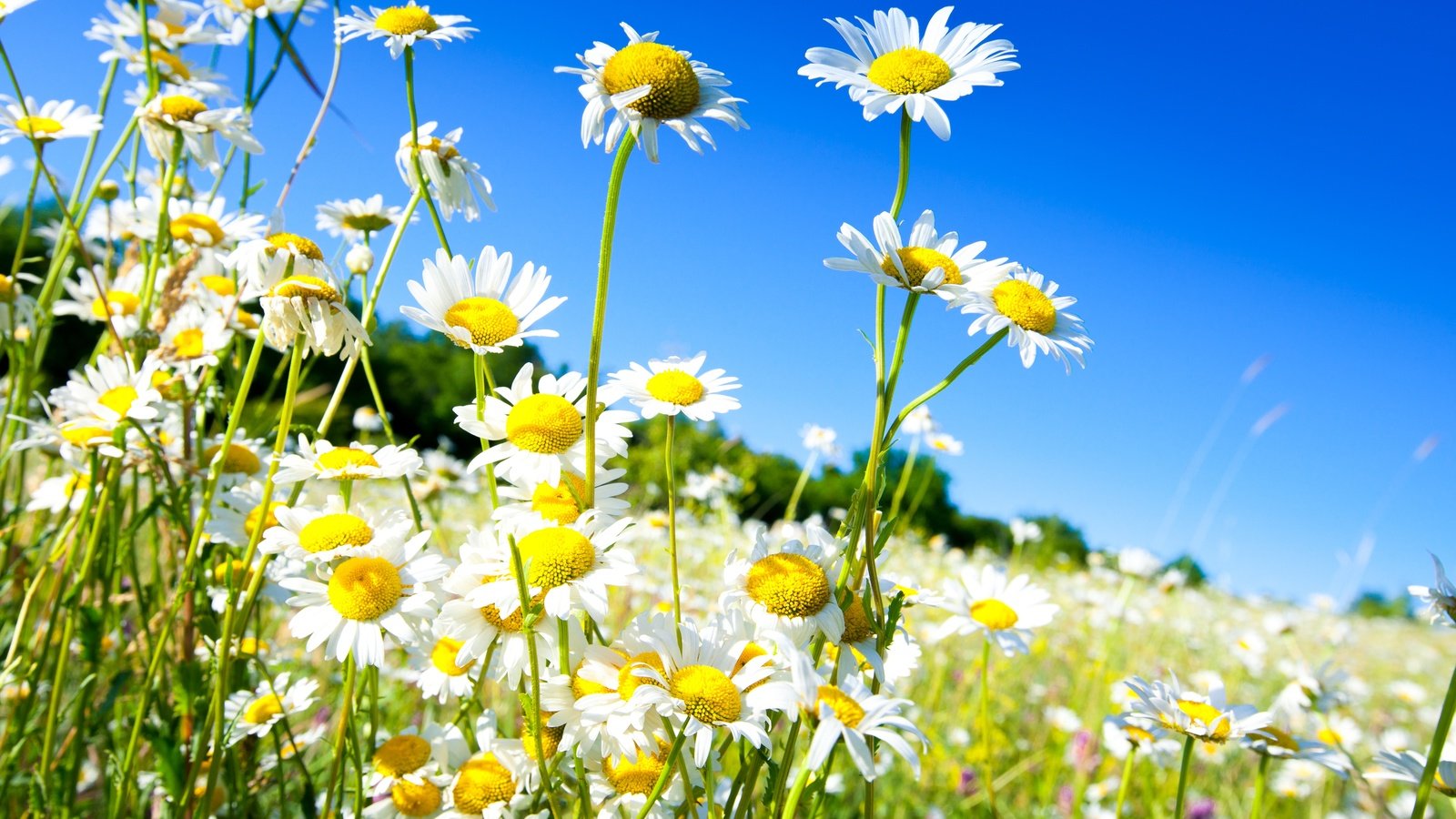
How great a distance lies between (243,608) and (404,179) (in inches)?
22.8

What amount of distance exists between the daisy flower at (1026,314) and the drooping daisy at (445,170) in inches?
27.4

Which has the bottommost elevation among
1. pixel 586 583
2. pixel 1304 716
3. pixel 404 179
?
pixel 1304 716

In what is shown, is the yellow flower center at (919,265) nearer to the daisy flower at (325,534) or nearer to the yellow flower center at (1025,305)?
the yellow flower center at (1025,305)

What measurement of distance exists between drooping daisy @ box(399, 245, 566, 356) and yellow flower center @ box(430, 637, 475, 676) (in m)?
0.38

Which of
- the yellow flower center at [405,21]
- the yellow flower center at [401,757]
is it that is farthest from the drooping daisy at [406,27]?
the yellow flower center at [401,757]

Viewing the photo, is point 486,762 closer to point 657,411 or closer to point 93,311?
point 657,411

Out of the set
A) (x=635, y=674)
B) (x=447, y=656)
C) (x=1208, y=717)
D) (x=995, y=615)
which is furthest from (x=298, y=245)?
(x=1208, y=717)

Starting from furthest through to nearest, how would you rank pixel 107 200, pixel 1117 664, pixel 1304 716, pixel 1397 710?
1. pixel 1397 710
2. pixel 1117 664
3. pixel 1304 716
4. pixel 107 200

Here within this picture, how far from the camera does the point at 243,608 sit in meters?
1.09

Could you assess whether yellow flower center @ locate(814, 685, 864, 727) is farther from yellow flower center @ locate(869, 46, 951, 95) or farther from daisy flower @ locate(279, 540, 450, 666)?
yellow flower center @ locate(869, 46, 951, 95)

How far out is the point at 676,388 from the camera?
3.75 ft

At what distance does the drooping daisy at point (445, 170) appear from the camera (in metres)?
1.23

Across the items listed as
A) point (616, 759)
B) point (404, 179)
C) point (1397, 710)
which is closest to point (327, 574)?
point (616, 759)

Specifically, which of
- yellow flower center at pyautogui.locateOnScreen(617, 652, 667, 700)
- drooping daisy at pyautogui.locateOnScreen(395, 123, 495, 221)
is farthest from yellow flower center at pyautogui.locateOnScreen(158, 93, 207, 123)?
yellow flower center at pyautogui.locateOnScreen(617, 652, 667, 700)
